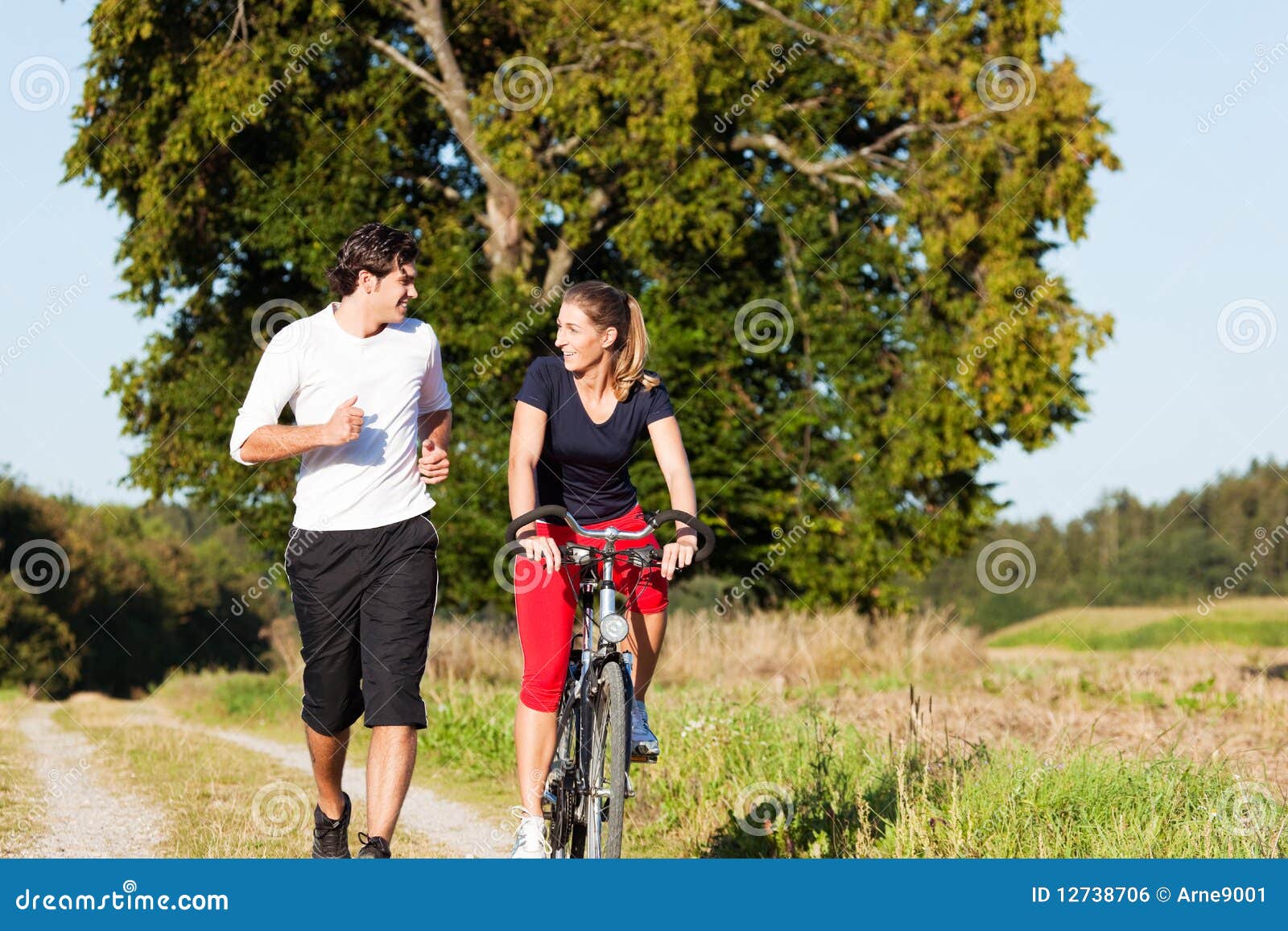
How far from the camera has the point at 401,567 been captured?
17.0 feet

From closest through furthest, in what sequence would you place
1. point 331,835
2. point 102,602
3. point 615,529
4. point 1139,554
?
point 615,529 → point 331,835 → point 102,602 → point 1139,554

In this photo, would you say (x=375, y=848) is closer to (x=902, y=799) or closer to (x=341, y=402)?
(x=341, y=402)

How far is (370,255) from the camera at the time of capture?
16.9ft

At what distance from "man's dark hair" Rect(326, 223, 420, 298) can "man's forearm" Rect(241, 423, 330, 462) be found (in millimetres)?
567

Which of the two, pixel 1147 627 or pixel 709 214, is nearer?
pixel 709 214

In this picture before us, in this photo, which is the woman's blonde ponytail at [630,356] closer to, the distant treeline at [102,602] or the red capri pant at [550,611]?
the red capri pant at [550,611]

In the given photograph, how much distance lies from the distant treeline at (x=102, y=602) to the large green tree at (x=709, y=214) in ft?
84.1

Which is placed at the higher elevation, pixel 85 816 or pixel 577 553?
pixel 577 553

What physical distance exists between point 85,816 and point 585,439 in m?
5.03

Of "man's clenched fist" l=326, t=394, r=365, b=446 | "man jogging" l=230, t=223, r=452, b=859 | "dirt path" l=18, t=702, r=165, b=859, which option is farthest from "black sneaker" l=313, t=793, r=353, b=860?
"dirt path" l=18, t=702, r=165, b=859

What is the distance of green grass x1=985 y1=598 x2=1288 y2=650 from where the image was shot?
46.8 m

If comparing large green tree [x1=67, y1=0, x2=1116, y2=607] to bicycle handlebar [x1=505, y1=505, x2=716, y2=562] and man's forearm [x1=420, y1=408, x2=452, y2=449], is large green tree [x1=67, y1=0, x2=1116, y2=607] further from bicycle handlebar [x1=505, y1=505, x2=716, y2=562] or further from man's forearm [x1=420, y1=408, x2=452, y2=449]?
bicycle handlebar [x1=505, y1=505, x2=716, y2=562]

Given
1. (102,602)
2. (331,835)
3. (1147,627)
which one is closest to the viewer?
(331,835)

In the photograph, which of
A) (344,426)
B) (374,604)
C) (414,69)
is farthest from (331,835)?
(414,69)
